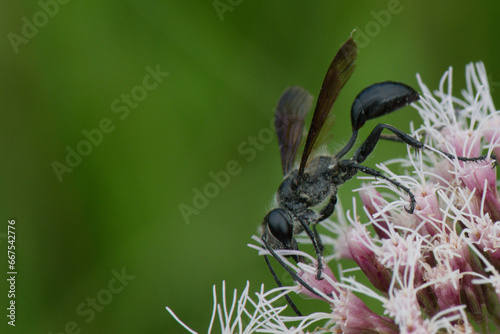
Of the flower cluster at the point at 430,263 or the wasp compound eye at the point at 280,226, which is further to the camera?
→ the wasp compound eye at the point at 280,226

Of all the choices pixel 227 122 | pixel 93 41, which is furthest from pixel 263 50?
pixel 93 41

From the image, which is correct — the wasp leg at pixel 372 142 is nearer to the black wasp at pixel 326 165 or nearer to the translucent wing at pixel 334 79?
the black wasp at pixel 326 165

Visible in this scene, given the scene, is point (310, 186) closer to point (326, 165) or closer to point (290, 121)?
point (326, 165)

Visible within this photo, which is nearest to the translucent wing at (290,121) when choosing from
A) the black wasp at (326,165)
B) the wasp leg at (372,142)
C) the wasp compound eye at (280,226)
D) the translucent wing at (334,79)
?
the black wasp at (326,165)

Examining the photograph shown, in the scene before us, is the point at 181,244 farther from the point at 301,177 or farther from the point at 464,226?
the point at 464,226

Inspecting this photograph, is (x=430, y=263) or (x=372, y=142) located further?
(x=372, y=142)

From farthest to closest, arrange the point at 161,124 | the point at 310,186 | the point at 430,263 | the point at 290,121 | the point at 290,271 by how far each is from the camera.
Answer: the point at 161,124
the point at 290,121
the point at 310,186
the point at 290,271
the point at 430,263

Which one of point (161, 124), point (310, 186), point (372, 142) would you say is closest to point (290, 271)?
point (310, 186)

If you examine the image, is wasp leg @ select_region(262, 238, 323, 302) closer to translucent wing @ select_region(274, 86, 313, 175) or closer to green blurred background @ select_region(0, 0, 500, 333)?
translucent wing @ select_region(274, 86, 313, 175)
